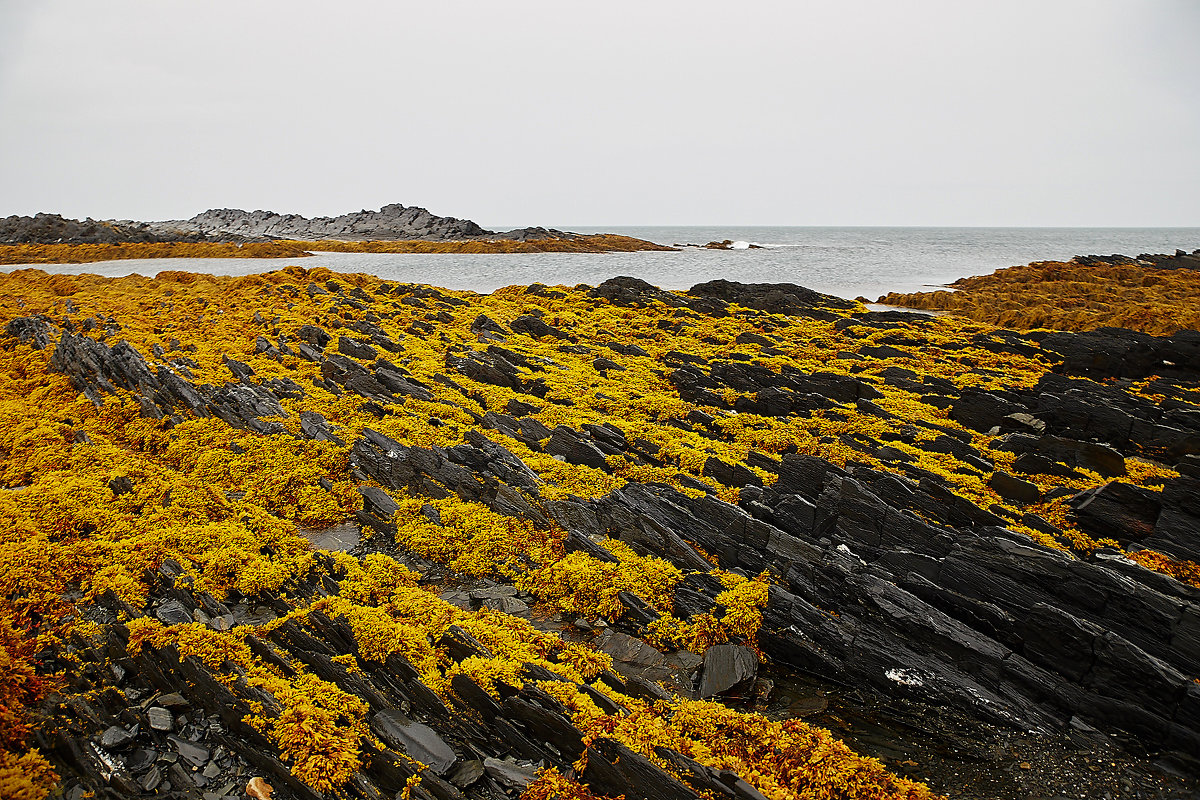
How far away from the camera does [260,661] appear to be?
958 centimetres

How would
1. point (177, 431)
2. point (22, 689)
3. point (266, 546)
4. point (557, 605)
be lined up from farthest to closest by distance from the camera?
point (177, 431) → point (266, 546) → point (557, 605) → point (22, 689)

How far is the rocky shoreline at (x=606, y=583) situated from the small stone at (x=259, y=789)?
0.72 ft

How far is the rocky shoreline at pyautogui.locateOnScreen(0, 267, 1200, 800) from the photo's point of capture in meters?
8.35

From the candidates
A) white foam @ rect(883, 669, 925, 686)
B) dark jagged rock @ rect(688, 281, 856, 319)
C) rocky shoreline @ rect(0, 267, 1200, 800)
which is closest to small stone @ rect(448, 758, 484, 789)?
rocky shoreline @ rect(0, 267, 1200, 800)

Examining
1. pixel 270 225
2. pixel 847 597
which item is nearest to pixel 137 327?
pixel 847 597

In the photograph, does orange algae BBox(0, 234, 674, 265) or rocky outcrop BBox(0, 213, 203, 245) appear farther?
rocky outcrop BBox(0, 213, 203, 245)

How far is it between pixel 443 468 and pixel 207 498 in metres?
5.79

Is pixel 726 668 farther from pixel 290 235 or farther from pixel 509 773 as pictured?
pixel 290 235

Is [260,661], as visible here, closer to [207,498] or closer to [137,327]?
[207,498]

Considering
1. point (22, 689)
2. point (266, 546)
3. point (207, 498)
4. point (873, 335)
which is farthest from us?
point (873, 335)

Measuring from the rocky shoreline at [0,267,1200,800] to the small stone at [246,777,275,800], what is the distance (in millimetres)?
219

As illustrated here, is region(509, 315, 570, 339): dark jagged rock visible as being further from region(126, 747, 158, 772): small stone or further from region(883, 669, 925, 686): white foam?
region(126, 747, 158, 772): small stone

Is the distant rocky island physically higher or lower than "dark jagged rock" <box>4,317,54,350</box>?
higher

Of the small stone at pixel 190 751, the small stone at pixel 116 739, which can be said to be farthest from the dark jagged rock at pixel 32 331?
the small stone at pixel 190 751
